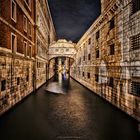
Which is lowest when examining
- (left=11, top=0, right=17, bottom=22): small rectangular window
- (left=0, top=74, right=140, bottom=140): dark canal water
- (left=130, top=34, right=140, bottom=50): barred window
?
(left=0, top=74, right=140, bottom=140): dark canal water

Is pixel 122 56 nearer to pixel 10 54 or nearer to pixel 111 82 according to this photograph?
pixel 111 82

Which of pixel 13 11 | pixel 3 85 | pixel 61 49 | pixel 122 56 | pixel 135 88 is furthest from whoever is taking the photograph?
pixel 61 49

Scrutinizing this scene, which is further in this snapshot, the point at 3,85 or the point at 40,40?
the point at 40,40

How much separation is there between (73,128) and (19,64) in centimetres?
833

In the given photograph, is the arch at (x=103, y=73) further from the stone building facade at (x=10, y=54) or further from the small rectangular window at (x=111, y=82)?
the stone building facade at (x=10, y=54)

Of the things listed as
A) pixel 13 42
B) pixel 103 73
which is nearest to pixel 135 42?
pixel 103 73

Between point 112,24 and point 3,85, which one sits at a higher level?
point 112,24

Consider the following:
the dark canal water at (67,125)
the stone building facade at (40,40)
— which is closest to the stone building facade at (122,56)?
the dark canal water at (67,125)

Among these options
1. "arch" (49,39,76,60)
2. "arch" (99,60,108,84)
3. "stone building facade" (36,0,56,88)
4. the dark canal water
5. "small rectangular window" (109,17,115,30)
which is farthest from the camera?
"arch" (49,39,76,60)

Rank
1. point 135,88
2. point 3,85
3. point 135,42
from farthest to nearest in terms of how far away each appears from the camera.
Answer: point 3,85 < point 135,42 < point 135,88

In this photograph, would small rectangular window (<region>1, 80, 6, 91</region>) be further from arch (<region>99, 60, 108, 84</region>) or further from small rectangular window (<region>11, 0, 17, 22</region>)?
arch (<region>99, 60, 108, 84</region>)

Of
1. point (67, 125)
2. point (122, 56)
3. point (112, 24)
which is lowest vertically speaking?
point (67, 125)

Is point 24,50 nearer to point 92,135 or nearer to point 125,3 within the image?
point 125,3

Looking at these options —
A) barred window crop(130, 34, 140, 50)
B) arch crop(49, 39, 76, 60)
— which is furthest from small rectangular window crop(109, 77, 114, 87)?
arch crop(49, 39, 76, 60)
